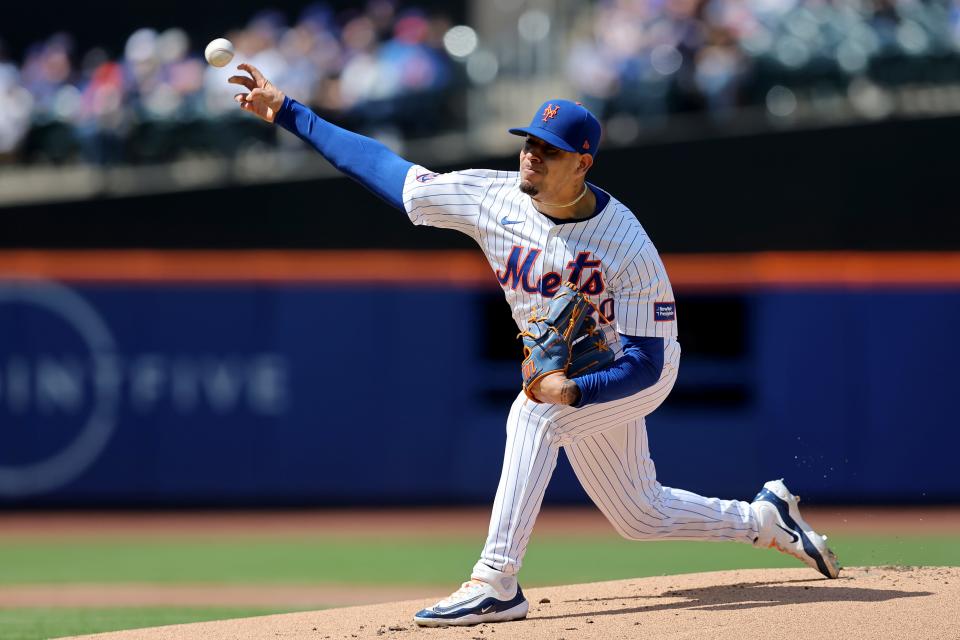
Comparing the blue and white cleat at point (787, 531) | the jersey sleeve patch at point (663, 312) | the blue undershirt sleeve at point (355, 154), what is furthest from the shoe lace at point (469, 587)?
the blue undershirt sleeve at point (355, 154)

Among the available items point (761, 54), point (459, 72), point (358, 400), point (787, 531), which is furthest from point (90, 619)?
point (761, 54)

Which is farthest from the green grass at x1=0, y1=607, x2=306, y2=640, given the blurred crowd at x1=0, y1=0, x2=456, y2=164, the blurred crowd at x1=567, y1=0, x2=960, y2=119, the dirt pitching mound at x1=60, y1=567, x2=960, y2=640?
the blurred crowd at x1=567, y1=0, x2=960, y2=119

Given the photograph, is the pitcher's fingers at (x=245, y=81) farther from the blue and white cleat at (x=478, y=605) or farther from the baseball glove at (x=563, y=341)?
the blue and white cleat at (x=478, y=605)

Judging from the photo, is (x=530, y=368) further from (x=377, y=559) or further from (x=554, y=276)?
(x=377, y=559)

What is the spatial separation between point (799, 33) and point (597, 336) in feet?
25.6

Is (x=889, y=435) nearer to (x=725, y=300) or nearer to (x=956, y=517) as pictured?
(x=956, y=517)

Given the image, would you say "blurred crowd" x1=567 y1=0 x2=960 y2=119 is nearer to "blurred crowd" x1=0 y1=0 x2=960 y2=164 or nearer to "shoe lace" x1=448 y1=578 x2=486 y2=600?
"blurred crowd" x1=0 y1=0 x2=960 y2=164

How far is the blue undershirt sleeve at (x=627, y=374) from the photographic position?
4461 mm

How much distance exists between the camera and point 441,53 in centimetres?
1208

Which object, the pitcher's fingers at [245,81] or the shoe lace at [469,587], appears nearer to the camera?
the shoe lace at [469,587]

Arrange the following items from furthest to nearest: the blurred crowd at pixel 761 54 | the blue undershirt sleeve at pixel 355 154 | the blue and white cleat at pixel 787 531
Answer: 1. the blurred crowd at pixel 761 54
2. the blue and white cleat at pixel 787 531
3. the blue undershirt sleeve at pixel 355 154

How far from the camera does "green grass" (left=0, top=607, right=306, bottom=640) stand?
576 cm

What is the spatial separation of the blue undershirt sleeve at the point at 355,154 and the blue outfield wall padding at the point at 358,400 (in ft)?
20.4

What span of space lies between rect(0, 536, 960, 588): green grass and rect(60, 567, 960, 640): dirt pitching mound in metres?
2.29
